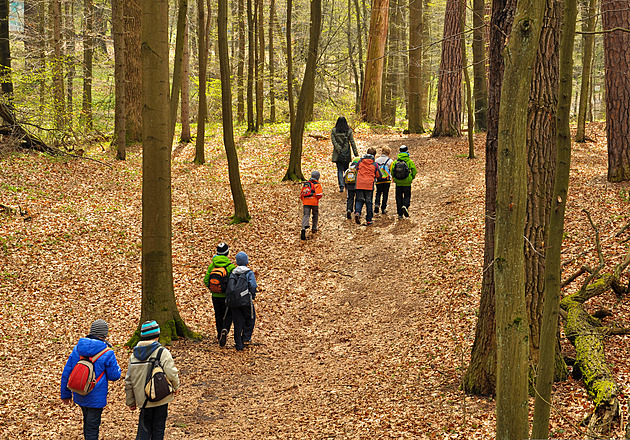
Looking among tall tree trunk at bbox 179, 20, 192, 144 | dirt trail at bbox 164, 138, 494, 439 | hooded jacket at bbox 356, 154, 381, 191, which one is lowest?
dirt trail at bbox 164, 138, 494, 439

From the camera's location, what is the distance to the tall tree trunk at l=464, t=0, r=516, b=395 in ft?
18.0

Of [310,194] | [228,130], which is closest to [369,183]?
[310,194]

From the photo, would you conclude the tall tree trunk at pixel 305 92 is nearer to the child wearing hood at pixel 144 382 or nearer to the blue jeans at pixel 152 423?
the child wearing hood at pixel 144 382

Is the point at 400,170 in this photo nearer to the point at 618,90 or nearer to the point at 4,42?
the point at 618,90

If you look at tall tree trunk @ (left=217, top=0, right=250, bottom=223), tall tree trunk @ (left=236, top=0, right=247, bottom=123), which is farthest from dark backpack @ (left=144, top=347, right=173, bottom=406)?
tall tree trunk @ (left=236, top=0, right=247, bottom=123)

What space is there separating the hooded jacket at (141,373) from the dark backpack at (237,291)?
3.22 meters

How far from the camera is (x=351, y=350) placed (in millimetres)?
8305

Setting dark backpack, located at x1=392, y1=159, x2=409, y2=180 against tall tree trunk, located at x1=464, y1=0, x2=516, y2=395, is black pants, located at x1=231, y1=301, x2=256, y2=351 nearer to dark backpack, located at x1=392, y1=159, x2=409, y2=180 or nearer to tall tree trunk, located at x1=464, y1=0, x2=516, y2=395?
tall tree trunk, located at x1=464, y1=0, x2=516, y2=395

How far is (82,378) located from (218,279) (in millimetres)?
3538

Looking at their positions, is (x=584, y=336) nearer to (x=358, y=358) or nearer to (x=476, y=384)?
(x=476, y=384)

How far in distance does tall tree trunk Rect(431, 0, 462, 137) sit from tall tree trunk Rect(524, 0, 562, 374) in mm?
15372

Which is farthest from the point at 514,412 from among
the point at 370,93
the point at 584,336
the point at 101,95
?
the point at 101,95

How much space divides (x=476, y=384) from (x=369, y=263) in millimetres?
5803

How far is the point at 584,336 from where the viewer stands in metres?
6.12
